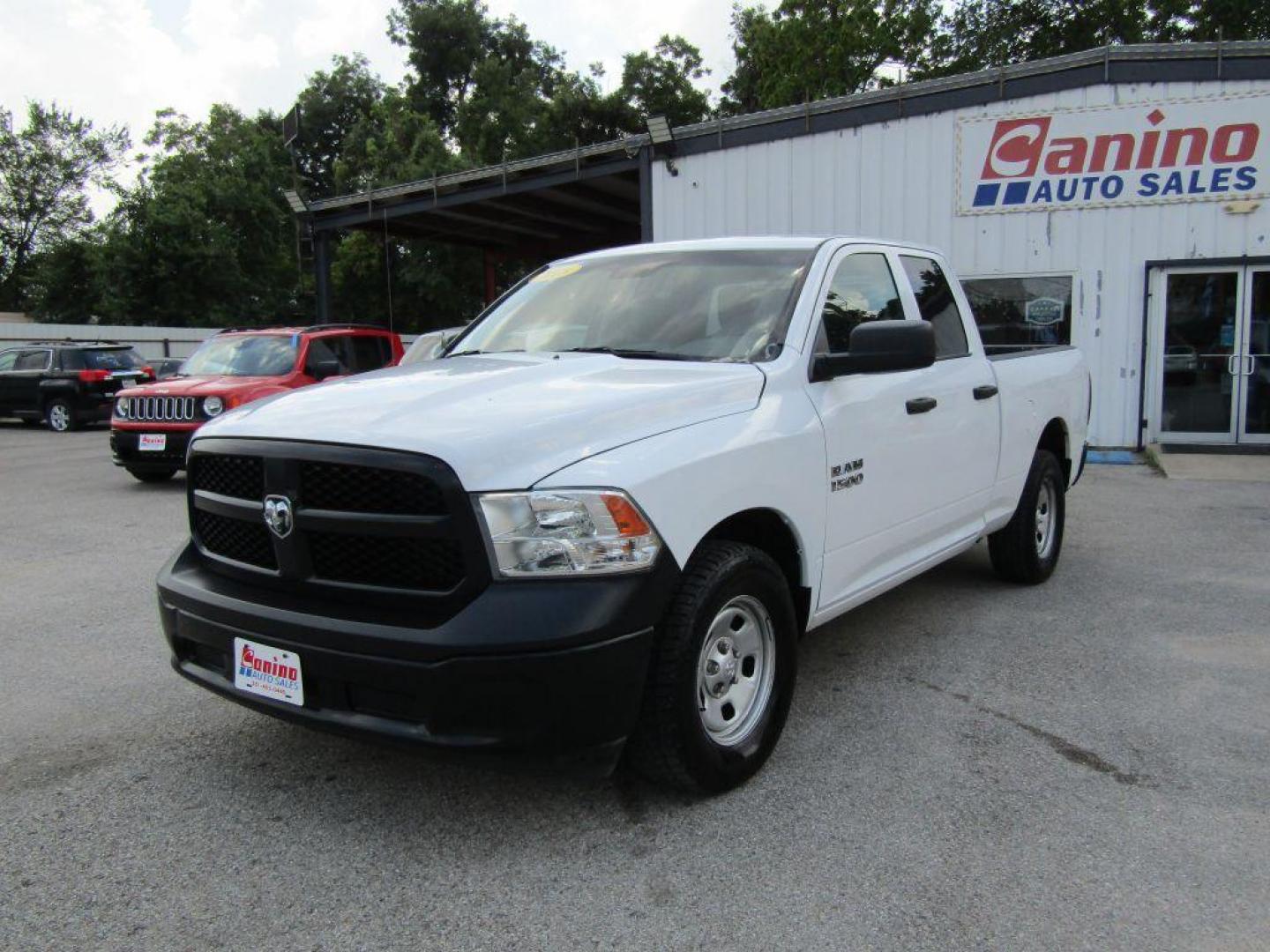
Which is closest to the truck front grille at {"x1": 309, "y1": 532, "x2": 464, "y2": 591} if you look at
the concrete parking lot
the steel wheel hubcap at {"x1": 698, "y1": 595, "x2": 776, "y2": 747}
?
the concrete parking lot

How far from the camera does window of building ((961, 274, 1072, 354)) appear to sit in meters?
12.7

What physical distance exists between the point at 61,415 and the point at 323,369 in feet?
34.0

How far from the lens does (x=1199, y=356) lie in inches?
486

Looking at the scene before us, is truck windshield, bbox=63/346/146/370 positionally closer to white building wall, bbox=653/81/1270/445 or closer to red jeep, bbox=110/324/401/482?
red jeep, bbox=110/324/401/482

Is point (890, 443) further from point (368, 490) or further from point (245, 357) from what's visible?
point (245, 357)

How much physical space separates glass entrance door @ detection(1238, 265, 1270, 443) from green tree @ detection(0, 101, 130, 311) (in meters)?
49.6

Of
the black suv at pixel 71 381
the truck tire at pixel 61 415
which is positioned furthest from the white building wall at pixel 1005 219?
the truck tire at pixel 61 415

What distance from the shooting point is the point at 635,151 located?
1498 centimetres

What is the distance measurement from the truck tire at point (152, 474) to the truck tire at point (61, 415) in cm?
842

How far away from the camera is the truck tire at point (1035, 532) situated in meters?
5.57

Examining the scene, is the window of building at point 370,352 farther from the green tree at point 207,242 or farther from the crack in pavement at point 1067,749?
the green tree at point 207,242

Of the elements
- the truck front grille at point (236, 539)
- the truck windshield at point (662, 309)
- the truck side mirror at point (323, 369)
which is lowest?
the truck front grille at point (236, 539)

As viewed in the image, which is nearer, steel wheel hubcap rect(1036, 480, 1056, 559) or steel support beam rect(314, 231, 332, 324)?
steel wheel hubcap rect(1036, 480, 1056, 559)

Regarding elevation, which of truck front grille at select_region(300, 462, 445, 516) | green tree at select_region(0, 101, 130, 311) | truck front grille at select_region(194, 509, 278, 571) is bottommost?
truck front grille at select_region(194, 509, 278, 571)
